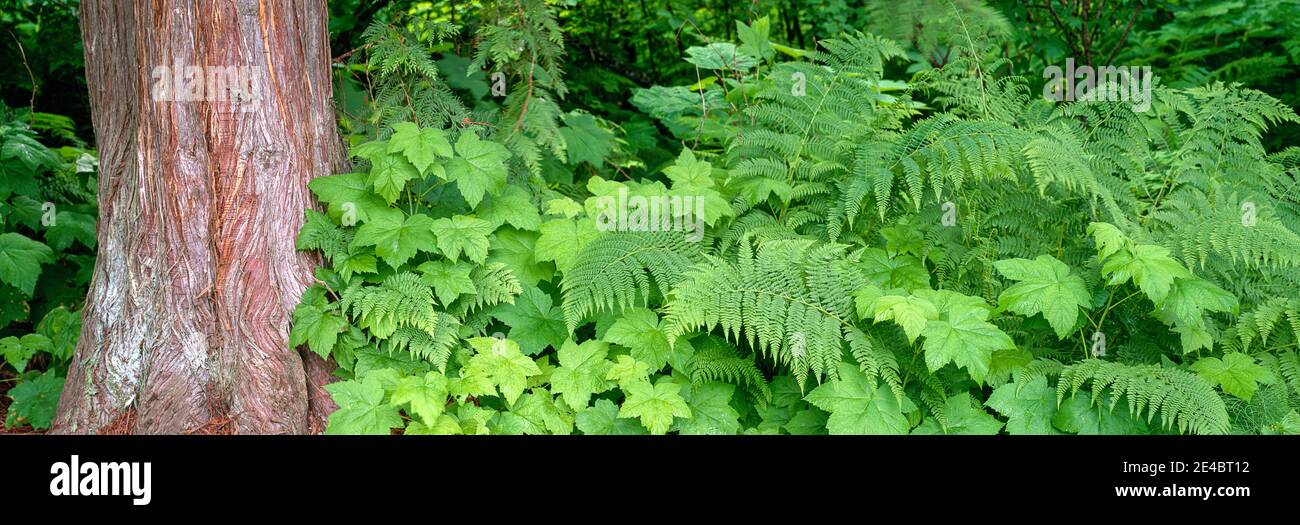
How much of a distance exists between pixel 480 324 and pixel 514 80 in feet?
4.42

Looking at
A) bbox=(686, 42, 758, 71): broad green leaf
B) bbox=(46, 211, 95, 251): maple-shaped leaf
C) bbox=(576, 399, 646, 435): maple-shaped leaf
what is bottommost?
bbox=(576, 399, 646, 435): maple-shaped leaf

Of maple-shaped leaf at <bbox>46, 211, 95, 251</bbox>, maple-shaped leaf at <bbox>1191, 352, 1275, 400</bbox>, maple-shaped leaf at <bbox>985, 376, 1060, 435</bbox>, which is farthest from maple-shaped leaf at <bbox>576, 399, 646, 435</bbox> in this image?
maple-shaped leaf at <bbox>46, 211, 95, 251</bbox>

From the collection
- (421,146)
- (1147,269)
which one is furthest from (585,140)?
(1147,269)

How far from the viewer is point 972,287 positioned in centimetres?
335

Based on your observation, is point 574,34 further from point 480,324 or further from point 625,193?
point 480,324

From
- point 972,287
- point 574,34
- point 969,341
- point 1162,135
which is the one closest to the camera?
point 969,341

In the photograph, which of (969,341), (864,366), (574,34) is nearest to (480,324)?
(864,366)

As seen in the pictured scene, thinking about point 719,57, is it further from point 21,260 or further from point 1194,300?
point 21,260

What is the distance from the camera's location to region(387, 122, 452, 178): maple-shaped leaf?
3149 mm

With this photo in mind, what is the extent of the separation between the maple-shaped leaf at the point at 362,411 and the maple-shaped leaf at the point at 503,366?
0.97ft

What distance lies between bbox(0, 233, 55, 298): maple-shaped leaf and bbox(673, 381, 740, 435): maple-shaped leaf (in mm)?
2854

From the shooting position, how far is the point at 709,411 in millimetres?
2988

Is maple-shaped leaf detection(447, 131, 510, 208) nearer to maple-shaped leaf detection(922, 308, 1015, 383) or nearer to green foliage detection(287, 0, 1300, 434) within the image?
green foliage detection(287, 0, 1300, 434)

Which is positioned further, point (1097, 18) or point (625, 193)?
point (1097, 18)
